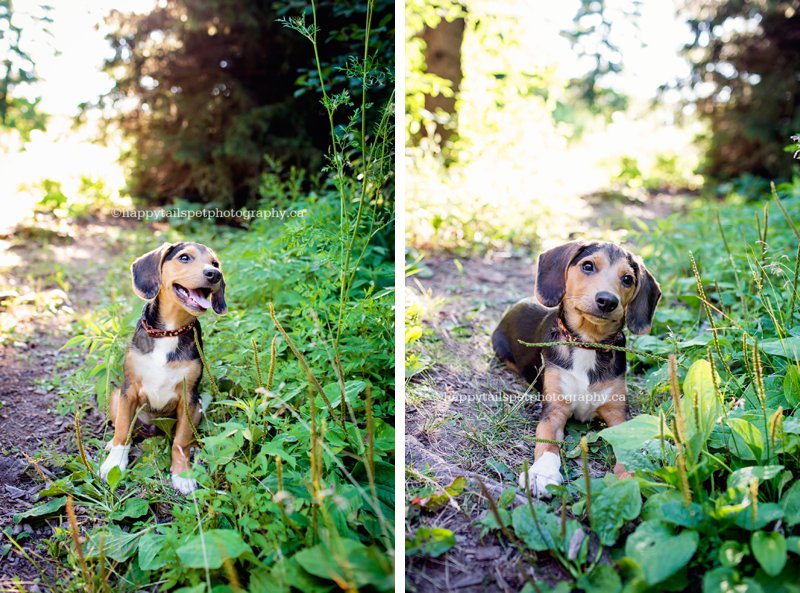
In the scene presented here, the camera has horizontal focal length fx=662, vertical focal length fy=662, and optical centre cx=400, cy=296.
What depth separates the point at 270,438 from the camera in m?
2.46

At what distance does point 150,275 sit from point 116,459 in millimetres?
712

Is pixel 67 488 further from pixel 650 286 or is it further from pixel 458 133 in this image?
pixel 458 133

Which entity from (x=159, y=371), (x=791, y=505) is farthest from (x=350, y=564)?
(x=791, y=505)

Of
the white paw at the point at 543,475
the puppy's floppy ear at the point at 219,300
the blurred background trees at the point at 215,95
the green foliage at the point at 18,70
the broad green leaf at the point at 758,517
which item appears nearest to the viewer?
the broad green leaf at the point at 758,517

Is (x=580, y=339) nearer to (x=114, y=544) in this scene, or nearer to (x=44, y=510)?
(x=114, y=544)

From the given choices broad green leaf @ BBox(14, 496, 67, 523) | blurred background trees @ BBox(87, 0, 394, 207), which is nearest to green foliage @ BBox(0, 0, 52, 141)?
blurred background trees @ BBox(87, 0, 394, 207)

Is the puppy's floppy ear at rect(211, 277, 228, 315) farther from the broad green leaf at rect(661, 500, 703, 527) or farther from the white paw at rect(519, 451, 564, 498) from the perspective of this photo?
the broad green leaf at rect(661, 500, 703, 527)

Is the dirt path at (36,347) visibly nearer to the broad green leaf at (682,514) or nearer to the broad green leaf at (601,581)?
the broad green leaf at (601,581)

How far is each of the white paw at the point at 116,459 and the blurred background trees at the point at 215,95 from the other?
1.44 m

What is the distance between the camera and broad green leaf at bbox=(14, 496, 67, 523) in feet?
7.74

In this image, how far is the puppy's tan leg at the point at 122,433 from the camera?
2.51m

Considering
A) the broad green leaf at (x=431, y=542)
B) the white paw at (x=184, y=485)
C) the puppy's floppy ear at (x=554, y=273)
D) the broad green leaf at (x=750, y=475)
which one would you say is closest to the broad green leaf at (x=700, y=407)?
the broad green leaf at (x=750, y=475)

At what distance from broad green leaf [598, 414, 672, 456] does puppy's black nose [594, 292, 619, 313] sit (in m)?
0.39

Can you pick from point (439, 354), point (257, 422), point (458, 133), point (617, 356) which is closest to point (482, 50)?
point (458, 133)
